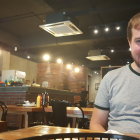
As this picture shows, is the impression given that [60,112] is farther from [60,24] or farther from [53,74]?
[53,74]

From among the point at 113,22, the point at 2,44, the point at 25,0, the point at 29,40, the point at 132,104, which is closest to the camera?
the point at 132,104

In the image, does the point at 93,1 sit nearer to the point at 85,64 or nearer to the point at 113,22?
the point at 113,22

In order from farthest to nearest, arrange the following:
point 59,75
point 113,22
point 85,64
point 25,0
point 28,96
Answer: point 85,64 < point 59,75 < point 113,22 < point 28,96 < point 25,0

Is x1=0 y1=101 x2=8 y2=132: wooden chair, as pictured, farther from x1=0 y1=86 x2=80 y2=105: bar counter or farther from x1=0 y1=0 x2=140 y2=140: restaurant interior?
x1=0 y1=86 x2=80 y2=105: bar counter

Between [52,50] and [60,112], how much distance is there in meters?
7.17

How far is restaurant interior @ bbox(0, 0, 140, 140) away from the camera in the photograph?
426 centimetres

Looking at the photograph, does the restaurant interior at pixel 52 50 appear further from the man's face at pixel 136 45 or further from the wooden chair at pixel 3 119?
the man's face at pixel 136 45

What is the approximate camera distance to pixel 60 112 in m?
3.69

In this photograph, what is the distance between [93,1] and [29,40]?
4135 millimetres

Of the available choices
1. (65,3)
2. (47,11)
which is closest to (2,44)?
(47,11)

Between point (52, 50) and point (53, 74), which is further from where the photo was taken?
point (53, 74)

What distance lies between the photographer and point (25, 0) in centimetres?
555

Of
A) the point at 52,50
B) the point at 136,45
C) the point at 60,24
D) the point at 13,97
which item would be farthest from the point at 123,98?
the point at 52,50

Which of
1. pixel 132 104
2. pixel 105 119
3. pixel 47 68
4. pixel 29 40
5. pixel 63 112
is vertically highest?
pixel 29 40
